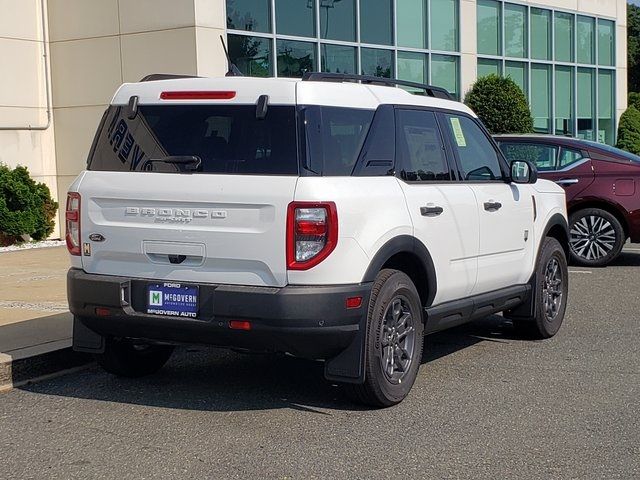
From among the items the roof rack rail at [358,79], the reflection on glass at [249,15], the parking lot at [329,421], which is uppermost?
the reflection on glass at [249,15]

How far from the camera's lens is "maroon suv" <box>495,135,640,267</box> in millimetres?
12234

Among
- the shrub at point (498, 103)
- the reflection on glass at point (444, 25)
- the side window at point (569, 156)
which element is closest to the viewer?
the side window at point (569, 156)

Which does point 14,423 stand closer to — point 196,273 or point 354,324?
point 196,273

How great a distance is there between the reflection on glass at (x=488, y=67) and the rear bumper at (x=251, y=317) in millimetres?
16606

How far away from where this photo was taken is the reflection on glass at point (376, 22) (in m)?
17.7

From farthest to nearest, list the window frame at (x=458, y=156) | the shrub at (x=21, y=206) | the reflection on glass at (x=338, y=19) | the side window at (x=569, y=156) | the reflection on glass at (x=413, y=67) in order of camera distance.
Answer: the reflection on glass at (x=413, y=67) → the reflection on glass at (x=338, y=19) → the shrub at (x=21, y=206) → the side window at (x=569, y=156) → the window frame at (x=458, y=156)

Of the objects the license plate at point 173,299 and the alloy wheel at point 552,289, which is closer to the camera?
the license plate at point 173,299

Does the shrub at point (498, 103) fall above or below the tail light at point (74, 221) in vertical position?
above

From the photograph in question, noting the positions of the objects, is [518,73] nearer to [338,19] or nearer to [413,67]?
[413,67]

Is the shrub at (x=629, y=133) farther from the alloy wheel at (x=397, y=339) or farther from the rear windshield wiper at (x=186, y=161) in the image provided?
the rear windshield wiper at (x=186, y=161)

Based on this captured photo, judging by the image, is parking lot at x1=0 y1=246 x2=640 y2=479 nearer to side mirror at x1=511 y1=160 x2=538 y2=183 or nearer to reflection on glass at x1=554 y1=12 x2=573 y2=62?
side mirror at x1=511 y1=160 x2=538 y2=183

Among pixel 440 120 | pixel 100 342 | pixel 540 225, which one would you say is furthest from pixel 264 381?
pixel 540 225

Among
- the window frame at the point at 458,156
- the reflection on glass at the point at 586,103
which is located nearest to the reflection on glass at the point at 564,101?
the reflection on glass at the point at 586,103

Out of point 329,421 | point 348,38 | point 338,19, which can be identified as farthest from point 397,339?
point 348,38
